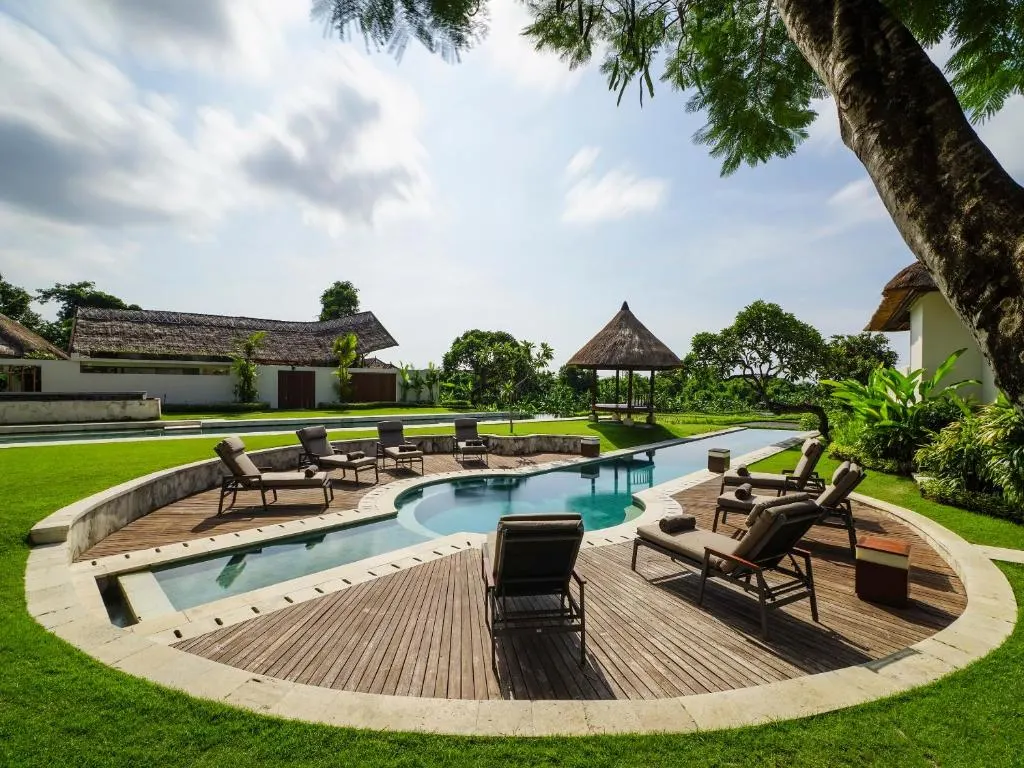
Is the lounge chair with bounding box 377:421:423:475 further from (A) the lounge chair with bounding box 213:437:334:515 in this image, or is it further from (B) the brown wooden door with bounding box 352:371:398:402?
(B) the brown wooden door with bounding box 352:371:398:402

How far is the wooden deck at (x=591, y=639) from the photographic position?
11.1ft

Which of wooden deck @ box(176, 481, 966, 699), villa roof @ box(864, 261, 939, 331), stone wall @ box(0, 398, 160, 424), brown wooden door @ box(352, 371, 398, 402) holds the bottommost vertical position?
wooden deck @ box(176, 481, 966, 699)

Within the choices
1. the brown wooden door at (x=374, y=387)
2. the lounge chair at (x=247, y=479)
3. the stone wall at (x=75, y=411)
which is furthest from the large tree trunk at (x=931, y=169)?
the brown wooden door at (x=374, y=387)

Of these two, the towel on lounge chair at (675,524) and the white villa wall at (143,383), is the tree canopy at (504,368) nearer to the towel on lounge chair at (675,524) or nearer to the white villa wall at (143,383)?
the white villa wall at (143,383)

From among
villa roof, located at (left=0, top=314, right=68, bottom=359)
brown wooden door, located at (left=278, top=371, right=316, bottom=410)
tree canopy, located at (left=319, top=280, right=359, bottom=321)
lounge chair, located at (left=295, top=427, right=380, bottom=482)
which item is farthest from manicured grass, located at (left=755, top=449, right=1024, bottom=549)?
tree canopy, located at (left=319, top=280, right=359, bottom=321)

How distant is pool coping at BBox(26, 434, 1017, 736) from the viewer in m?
2.71

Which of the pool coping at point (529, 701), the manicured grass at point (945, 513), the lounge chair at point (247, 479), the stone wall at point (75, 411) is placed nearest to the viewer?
the pool coping at point (529, 701)

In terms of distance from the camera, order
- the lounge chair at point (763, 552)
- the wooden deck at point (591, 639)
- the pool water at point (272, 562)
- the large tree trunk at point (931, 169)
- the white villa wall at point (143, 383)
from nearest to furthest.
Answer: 1. the large tree trunk at point (931, 169)
2. the wooden deck at point (591, 639)
3. the lounge chair at point (763, 552)
4. the pool water at point (272, 562)
5. the white villa wall at point (143, 383)

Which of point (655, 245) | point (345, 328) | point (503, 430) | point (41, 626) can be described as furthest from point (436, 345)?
point (41, 626)

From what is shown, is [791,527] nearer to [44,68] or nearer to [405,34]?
[405,34]

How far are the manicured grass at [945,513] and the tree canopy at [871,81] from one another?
6193 mm

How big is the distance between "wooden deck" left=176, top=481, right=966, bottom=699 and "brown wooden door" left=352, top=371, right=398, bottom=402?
25.6 m

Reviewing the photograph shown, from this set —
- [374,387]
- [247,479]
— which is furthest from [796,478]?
[374,387]

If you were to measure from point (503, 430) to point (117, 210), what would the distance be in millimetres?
13793
